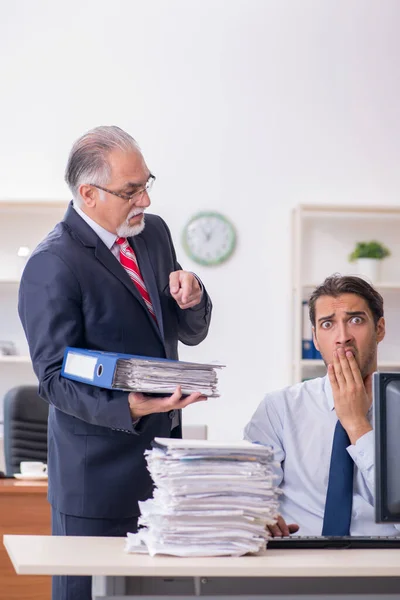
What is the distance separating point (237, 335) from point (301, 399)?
322cm

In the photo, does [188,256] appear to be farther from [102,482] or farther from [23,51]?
[102,482]

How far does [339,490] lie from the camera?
204 centimetres

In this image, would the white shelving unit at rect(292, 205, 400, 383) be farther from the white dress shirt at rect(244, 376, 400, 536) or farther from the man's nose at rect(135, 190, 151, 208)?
the man's nose at rect(135, 190, 151, 208)

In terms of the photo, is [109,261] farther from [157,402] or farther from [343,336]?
[343,336]

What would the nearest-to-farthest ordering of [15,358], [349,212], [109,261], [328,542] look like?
1. [328,542]
2. [109,261]
3. [15,358]
4. [349,212]

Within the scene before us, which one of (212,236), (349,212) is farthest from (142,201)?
(349,212)

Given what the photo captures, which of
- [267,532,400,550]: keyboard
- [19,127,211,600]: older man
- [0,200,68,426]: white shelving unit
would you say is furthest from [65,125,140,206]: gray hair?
[0,200,68,426]: white shelving unit

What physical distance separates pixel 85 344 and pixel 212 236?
350 centimetres

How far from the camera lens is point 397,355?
5.54 meters

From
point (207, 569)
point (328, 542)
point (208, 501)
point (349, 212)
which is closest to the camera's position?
point (207, 569)

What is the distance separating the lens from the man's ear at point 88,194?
217 cm

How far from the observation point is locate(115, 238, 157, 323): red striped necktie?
2180 millimetres

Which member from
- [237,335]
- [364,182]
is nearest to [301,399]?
[237,335]

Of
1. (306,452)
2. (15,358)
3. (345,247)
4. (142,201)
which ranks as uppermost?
(345,247)
